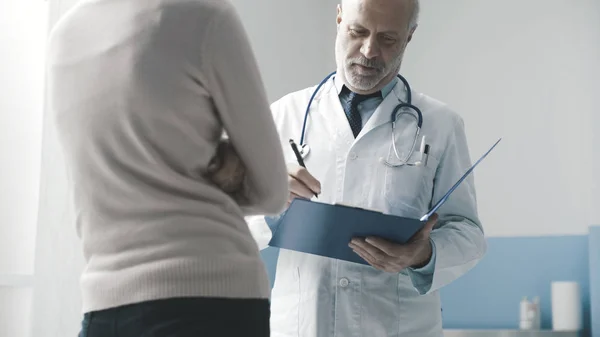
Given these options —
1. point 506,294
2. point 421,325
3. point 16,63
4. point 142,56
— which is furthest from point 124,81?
point 506,294

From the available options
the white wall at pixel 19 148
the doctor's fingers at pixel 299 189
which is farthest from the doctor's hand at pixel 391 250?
the white wall at pixel 19 148

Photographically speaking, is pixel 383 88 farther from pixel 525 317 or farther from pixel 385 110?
pixel 525 317

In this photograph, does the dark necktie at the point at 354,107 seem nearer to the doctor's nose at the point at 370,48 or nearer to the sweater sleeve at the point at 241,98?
the doctor's nose at the point at 370,48

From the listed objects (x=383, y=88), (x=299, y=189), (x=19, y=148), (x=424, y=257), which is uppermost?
(x=383, y=88)

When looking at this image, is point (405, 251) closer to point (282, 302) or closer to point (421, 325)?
point (421, 325)

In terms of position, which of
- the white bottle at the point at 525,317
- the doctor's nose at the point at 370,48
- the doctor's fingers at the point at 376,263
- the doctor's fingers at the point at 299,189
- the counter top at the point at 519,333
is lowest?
the counter top at the point at 519,333

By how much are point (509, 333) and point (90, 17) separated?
217 cm

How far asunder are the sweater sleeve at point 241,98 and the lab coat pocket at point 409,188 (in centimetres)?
69

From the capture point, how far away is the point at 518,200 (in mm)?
3082

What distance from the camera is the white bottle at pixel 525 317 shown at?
2.88 m

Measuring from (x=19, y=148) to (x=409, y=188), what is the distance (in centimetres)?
99

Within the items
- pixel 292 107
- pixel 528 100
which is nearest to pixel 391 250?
pixel 292 107

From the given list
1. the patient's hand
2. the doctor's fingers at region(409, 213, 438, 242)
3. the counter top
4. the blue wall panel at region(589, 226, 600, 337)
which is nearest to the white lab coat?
the doctor's fingers at region(409, 213, 438, 242)

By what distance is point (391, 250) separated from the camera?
4.70 ft
